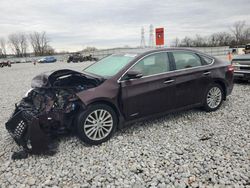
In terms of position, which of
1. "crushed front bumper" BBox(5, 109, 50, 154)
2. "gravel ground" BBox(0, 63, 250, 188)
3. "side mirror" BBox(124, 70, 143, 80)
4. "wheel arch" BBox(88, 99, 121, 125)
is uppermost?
"side mirror" BBox(124, 70, 143, 80)

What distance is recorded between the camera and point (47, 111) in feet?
10.9

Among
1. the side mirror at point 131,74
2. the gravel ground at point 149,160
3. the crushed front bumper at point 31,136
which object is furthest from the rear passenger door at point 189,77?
the crushed front bumper at point 31,136

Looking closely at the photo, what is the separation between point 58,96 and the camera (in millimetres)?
3514

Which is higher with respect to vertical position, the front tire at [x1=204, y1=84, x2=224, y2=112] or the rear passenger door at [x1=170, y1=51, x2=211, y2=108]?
the rear passenger door at [x1=170, y1=51, x2=211, y2=108]

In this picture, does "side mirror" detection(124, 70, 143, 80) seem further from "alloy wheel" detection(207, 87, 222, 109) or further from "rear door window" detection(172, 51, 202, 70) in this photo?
"alloy wheel" detection(207, 87, 222, 109)

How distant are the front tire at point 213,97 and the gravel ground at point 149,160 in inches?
21.4

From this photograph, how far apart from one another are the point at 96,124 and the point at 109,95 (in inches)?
20.2

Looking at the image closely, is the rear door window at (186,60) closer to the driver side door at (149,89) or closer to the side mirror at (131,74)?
the driver side door at (149,89)

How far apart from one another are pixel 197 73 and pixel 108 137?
7.42 feet

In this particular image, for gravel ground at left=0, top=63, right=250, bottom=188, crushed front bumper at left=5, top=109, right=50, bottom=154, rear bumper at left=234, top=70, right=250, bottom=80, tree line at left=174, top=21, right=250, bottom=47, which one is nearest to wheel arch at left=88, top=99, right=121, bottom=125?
gravel ground at left=0, top=63, right=250, bottom=188

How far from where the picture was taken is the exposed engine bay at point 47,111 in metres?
3.11

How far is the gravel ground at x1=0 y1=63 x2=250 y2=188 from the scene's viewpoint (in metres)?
2.53

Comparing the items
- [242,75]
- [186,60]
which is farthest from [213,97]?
[242,75]

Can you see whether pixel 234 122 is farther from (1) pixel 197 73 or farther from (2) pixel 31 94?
(2) pixel 31 94
